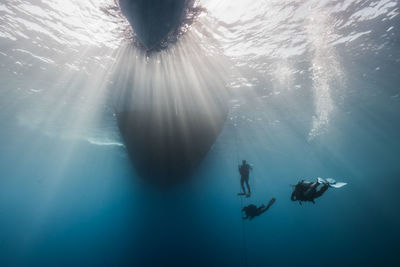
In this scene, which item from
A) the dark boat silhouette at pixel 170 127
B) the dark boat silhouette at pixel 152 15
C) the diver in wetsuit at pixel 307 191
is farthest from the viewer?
the dark boat silhouette at pixel 170 127

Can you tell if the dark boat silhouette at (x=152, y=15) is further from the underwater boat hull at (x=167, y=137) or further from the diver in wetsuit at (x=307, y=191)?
the underwater boat hull at (x=167, y=137)

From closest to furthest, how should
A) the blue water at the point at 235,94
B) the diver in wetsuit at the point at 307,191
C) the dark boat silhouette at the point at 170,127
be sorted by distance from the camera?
the diver in wetsuit at the point at 307,191 < the blue water at the point at 235,94 < the dark boat silhouette at the point at 170,127

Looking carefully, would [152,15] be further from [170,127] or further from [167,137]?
[167,137]

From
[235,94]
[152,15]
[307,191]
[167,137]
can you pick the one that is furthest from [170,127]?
[152,15]

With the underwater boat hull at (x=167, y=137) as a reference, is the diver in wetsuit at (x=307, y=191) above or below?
below

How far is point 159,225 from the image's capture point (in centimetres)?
2570

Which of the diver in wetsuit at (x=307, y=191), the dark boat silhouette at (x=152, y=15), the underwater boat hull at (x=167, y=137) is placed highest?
the underwater boat hull at (x=167, y=137)

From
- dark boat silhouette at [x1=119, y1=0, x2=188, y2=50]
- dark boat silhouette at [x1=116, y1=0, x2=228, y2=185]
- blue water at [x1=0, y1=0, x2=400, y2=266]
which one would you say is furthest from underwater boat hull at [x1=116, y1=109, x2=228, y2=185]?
dark boat silhouette at [x1=119, y1=0, x2=188, y2=50]

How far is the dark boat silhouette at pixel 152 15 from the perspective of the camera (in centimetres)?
295

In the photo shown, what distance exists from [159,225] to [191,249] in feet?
16.6

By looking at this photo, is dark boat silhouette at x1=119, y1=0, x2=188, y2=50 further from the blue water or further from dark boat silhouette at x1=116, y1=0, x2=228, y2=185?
dark boat silhouette at x1=116, y1=0, x2=228, y2=185

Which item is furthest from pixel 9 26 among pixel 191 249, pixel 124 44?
pixel 191 249

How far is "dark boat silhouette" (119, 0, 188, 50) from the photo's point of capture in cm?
295

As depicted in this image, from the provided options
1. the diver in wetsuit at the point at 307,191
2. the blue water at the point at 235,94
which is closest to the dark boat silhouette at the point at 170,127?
the blue water at the point at 235,94
